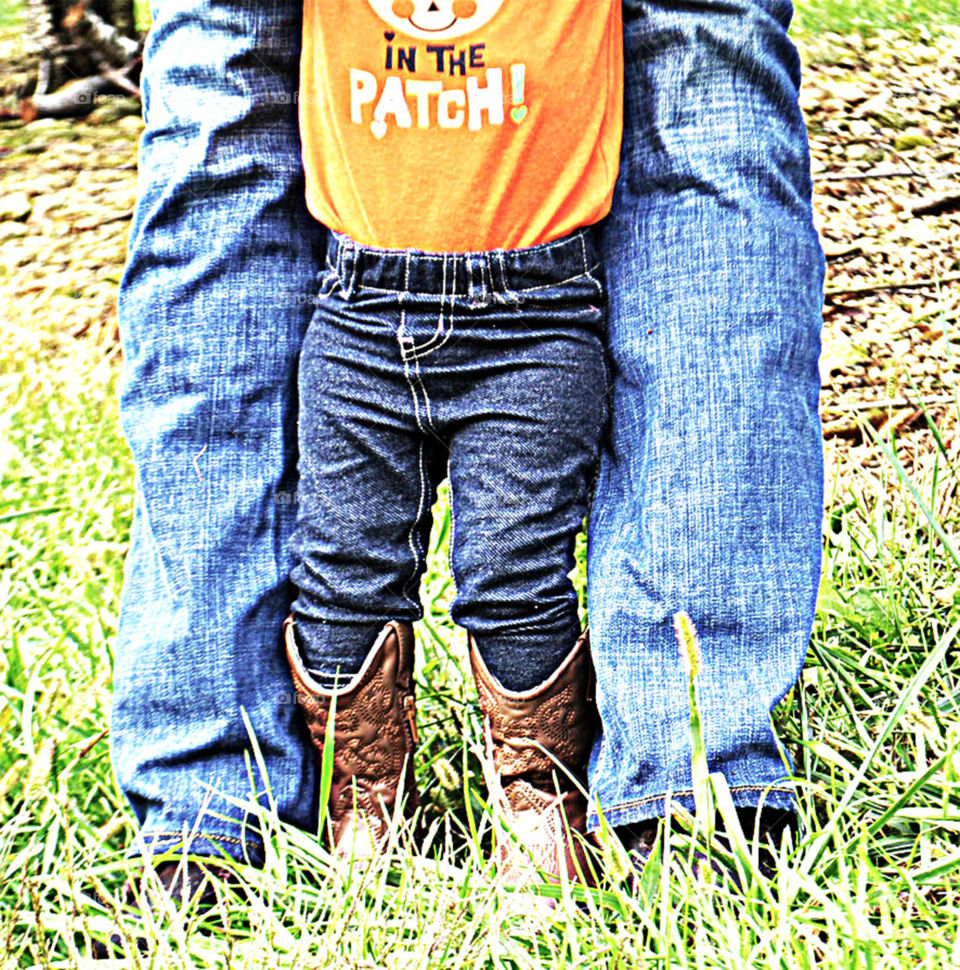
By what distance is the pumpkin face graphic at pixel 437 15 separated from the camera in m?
1.64

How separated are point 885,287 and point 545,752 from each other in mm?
1934

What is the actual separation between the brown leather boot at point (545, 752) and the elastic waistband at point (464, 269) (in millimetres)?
493

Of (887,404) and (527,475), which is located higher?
(527,475)

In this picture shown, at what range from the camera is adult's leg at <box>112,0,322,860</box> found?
1.83 m

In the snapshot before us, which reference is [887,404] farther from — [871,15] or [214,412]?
[871,15]

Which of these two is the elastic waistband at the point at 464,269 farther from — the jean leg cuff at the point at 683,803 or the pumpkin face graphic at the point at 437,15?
the jean leg cuff at the point at 683,803

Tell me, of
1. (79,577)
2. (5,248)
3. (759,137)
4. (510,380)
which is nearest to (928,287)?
(759,137)

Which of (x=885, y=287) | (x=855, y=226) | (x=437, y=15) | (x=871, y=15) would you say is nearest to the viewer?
(x=437, y=15)

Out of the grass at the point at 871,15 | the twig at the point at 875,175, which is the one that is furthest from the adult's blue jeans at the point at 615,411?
the grass at the point at 871,15

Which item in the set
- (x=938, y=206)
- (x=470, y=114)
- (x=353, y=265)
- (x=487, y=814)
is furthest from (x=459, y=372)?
(x=938, y=206)

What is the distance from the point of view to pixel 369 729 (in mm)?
1807

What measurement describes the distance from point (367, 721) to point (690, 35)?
3.42ft

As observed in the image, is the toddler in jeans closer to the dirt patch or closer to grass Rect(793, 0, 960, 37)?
the dirt patch

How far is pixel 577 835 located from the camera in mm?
1705
